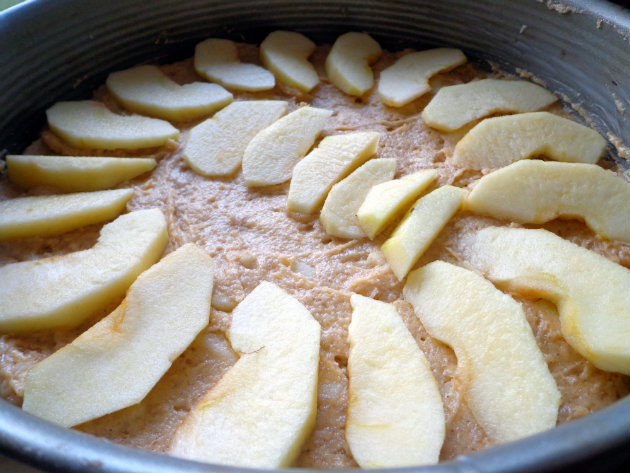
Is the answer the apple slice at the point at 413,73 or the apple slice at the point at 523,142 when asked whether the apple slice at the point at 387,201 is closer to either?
the apple slice at the point at 523,142

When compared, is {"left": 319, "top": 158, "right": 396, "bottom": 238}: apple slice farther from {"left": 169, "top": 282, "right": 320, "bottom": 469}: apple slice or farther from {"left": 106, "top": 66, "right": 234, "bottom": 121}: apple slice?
{"left": 106, "top": 66, "right": 234, "bottom": 121}: apple slice

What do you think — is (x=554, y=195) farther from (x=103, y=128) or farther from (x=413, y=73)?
(x=103, y=128)

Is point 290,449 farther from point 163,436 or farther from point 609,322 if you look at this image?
point 609,322

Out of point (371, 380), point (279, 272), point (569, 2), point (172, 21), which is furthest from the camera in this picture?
point (172, 21)

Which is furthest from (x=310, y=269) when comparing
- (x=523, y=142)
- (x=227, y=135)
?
(x=523, y=142)

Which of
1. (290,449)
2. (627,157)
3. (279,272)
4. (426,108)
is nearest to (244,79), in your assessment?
(426,108)

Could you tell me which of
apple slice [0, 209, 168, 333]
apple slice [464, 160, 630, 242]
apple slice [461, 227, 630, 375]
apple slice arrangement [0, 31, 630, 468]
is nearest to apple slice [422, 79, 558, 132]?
apple slice arrangement [0, 31, 630, 468]
